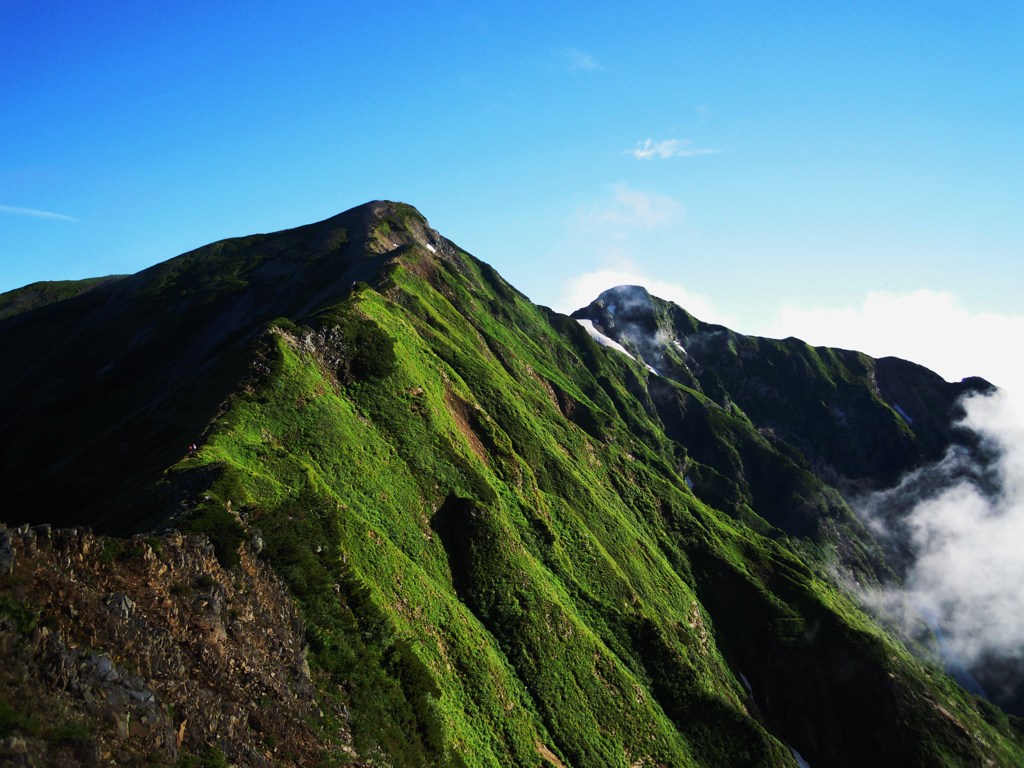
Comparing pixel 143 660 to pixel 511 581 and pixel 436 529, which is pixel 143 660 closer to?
pixel 436 529

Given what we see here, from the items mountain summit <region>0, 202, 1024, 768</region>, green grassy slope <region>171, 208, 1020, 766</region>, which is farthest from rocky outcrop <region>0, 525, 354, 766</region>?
green grassy slope <region>171, 208, 1020, 766</region>

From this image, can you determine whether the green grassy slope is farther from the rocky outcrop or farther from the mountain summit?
the rocky outcrop

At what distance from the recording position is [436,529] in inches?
2135

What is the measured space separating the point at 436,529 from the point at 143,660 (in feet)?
116

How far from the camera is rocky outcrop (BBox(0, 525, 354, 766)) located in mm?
15523

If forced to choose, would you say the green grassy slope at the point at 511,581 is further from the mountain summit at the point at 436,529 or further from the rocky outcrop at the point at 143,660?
the rocky outcrop at the point at 143,660

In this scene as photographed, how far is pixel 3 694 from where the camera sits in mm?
14422

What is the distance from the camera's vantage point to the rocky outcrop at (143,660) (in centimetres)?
1552

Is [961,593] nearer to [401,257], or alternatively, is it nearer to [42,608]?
[401,257]

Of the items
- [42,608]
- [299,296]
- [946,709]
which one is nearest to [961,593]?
[946,709]

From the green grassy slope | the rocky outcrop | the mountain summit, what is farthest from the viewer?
the green grassy slope

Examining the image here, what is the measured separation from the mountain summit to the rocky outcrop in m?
0.33

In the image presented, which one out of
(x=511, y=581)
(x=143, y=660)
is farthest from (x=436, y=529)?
(x=143, y=660)

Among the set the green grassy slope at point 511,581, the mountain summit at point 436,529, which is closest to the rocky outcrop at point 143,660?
the mountain summit at point 436,529
